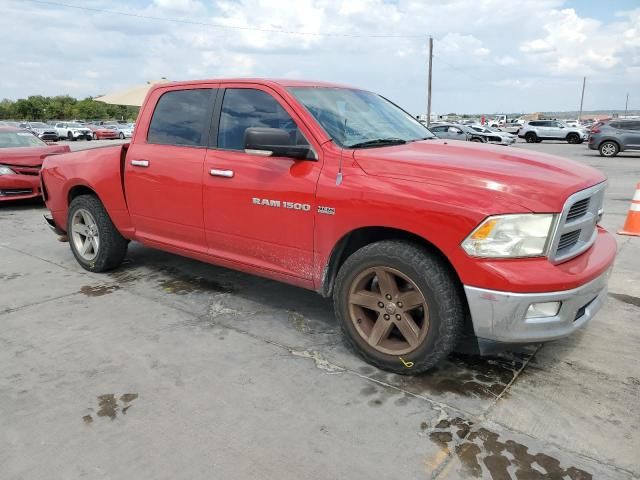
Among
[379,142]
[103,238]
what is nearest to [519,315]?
[379,142]

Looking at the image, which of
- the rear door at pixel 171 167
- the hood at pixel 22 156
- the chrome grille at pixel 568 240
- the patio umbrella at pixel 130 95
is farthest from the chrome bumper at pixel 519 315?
the patio umbrella at pixel 130 95

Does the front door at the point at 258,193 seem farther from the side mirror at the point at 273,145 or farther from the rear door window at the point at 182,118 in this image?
the rear door window at the point at 182,118

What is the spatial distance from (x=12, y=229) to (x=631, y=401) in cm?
785

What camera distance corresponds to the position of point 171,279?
4.99 m

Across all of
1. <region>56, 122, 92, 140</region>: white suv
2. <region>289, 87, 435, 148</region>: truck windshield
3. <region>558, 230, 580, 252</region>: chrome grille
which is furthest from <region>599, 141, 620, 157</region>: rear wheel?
<region>56, 122, 92, 140</region>: white suv

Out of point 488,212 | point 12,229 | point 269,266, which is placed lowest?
point 12,229

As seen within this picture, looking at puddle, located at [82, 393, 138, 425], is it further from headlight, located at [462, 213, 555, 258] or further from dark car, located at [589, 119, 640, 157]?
dark car, located at [589, 119, 640, 157]

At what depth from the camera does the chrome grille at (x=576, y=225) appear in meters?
2.69

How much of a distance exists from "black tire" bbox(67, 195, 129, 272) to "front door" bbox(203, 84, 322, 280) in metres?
1.45

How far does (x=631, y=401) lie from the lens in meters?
2.84

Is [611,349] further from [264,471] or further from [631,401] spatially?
[264,471]

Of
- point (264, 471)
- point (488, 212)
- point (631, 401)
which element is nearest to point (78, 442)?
point (264, 471)

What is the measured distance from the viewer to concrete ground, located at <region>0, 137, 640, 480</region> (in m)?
2.36

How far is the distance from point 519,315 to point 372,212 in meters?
0.98
